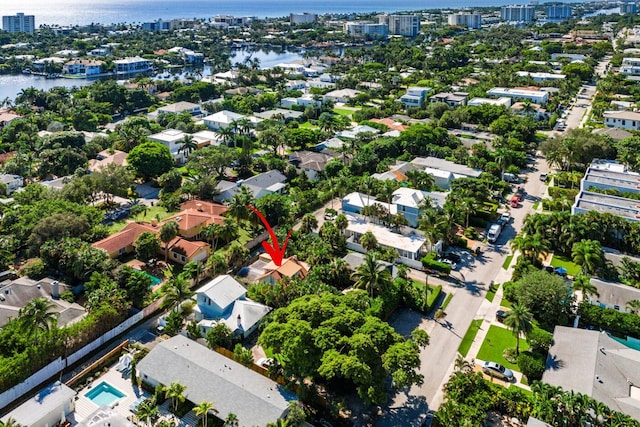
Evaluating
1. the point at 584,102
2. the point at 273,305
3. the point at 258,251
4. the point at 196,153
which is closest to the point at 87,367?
the point at 273,305

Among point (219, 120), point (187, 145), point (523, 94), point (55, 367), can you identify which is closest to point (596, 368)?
point (55, 367)

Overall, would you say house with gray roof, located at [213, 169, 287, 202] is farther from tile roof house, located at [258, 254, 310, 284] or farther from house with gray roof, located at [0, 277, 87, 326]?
house with gray roof, located at [0, 277, 87, 326]

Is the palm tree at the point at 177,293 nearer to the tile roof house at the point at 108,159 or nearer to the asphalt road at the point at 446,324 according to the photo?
the asphalt road at the point at 446,324

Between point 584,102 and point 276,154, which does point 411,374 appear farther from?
point 584,102

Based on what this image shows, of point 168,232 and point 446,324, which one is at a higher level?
point 168,232

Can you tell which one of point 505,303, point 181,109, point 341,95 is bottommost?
point 505,303

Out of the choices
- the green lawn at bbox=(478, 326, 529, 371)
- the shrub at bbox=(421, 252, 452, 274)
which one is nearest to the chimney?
the shrub at bbox=(421, 252, 452, 274)

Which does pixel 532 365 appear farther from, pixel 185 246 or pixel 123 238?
pixel 123 238
